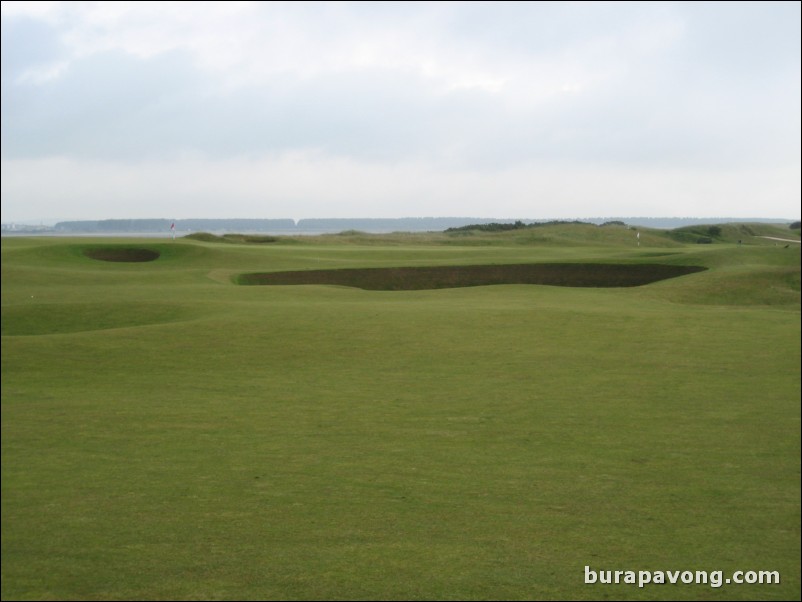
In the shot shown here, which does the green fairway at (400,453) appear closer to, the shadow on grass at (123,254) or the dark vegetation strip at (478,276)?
the dark vegetation strip at (478,276)

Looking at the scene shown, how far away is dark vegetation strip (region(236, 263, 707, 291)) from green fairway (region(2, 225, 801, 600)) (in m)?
11.8

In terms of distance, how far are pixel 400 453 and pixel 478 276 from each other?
75.2 ft

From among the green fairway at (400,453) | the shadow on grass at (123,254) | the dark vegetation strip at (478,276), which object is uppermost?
the shadow on grass at (123,254)

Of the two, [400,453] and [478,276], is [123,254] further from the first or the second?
[400,453]

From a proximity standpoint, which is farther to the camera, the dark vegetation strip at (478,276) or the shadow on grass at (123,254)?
the shadow on grass at (123,254)

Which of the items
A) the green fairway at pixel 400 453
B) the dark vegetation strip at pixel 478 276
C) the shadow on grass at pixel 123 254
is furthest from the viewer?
the shadow on grass at pixel 123 254

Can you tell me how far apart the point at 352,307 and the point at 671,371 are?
921cm

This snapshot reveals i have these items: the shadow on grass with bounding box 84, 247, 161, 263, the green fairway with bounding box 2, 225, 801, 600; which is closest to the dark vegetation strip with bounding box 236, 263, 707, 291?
the shadow on grass with bounding box 84, 247, 161, 263

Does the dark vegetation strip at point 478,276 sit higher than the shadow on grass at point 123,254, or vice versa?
the shadow on grass at point 123,254

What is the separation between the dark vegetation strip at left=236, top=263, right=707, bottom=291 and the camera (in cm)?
3048

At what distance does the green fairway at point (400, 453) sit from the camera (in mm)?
6449

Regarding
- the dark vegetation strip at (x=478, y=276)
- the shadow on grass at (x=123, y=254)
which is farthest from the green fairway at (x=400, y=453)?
the shadow on grass at (x=123, y=254)

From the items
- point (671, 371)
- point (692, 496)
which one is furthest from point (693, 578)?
point (671, 371)

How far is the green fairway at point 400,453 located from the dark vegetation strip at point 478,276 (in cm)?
1175
